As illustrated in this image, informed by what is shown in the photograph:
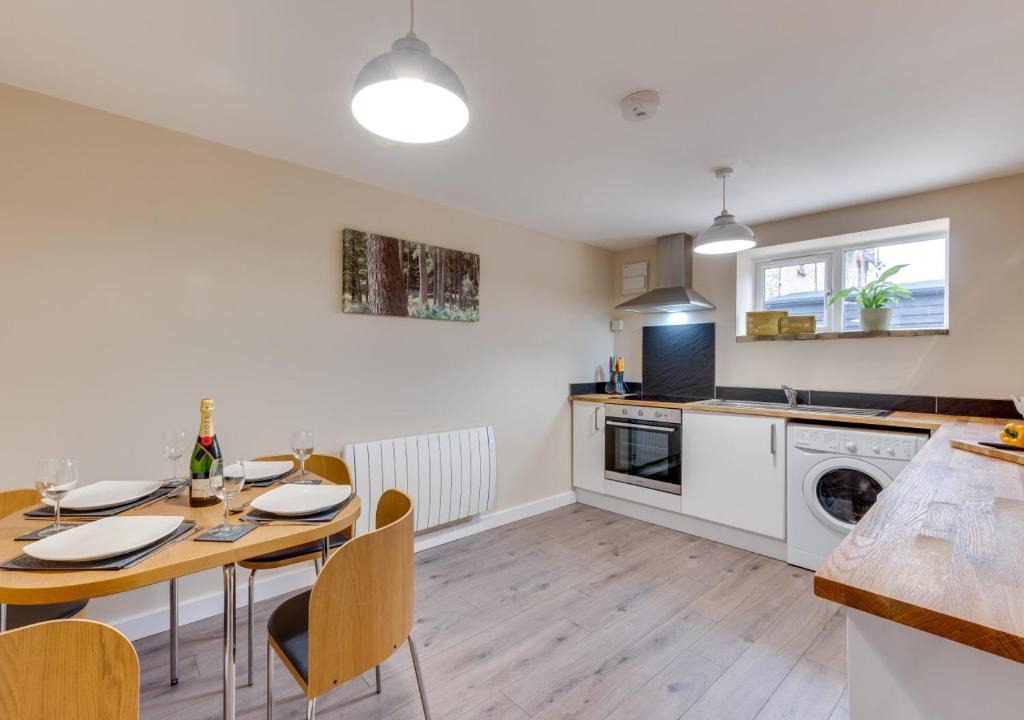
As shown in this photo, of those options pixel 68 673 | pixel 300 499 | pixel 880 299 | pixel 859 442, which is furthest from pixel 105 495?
pixel 880 299

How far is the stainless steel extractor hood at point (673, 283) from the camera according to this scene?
11.6ft

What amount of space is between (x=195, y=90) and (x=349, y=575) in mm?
1922

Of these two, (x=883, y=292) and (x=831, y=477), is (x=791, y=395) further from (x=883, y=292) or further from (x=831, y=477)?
(x=883, y=292)

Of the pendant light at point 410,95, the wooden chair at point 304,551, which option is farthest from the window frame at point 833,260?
the wooden chair at point 304,551

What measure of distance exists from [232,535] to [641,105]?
202 cm

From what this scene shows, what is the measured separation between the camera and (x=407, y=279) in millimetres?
2955

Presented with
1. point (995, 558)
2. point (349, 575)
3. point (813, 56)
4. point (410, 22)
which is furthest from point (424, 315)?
point (995, 558)

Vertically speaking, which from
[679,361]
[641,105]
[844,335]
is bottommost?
[679,361]

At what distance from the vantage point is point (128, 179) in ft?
6.74

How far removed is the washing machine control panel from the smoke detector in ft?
6.69

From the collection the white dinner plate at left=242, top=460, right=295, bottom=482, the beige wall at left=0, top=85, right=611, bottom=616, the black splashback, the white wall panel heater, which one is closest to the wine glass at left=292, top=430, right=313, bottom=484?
the white dinner plate at left=242, top=460, right=295, bottom=482

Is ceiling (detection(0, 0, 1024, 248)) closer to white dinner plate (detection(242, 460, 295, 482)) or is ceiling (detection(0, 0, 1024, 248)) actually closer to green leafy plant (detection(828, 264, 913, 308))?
green leafy plant (detection(828, 264, 913, 308))

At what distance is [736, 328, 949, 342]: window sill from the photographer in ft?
9.16

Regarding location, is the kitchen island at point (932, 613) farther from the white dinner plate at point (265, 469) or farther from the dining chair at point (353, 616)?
the white dinner plate at point (265, 469)
